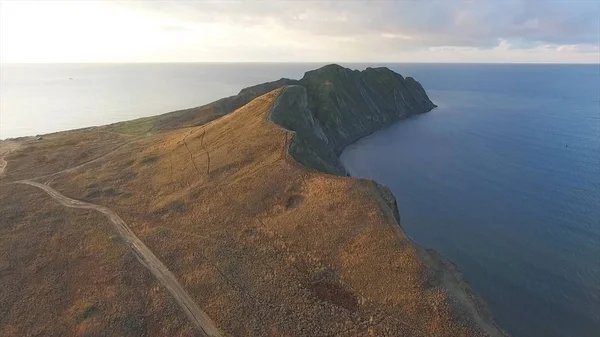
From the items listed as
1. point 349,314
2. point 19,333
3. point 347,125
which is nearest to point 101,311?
point 19,333

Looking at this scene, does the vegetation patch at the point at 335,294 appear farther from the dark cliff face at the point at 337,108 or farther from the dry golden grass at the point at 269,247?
the dark cliff face at the point at 337,108

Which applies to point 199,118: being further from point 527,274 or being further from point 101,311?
point 527,274

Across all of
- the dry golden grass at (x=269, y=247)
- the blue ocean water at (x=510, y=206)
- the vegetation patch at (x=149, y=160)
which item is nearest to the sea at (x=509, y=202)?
the blue ocean water at (x=510, y=206)

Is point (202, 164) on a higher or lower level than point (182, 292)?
higher

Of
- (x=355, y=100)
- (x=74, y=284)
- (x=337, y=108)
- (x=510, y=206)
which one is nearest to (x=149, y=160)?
(x=74, y=284)

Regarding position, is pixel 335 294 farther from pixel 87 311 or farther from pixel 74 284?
pixel 74 284
